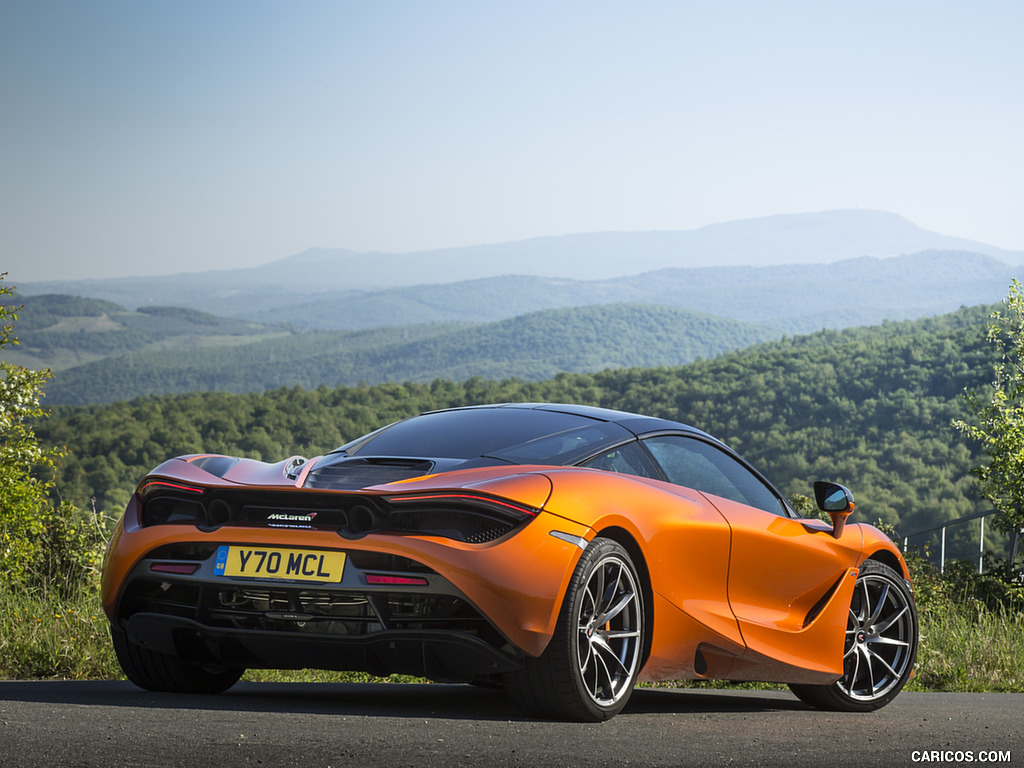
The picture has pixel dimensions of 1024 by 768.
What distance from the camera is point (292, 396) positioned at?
285ft

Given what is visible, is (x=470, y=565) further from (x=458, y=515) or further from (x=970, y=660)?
(x=970, y=660)

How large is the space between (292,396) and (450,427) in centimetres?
8435

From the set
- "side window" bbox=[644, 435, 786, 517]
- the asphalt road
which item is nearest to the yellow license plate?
the asphalt road

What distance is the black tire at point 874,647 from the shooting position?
5082mm

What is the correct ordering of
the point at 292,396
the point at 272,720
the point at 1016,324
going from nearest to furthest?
the point at 272,720
the point at 1016,324
the point at 292,396

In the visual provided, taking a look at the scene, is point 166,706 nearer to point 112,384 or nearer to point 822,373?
point 822,373

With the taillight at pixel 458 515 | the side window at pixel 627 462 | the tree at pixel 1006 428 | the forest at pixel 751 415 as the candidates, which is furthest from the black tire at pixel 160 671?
the forest at pixel 751 415

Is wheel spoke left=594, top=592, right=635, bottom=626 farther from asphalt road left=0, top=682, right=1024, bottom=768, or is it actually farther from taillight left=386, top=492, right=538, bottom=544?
taillight left=386, top=492, right=538, bottom=544

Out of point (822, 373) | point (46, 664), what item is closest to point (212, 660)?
point (46, 664)

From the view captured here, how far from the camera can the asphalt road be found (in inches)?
115

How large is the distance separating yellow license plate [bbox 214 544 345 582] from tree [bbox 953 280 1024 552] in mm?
17444

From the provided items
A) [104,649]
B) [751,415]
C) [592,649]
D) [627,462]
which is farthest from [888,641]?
[751,415]

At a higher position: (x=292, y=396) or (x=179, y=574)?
(x=179, y=574)

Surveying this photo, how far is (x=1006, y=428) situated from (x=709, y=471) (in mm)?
17715
